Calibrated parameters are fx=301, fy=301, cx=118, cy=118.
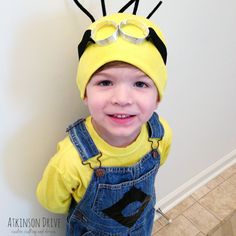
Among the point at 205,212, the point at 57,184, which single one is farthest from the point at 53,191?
the point at 205,212

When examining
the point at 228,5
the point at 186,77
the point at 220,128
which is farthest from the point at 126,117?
the point at 220,128

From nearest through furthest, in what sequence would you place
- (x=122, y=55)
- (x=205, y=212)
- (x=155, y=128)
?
1. (x=122, y=55)
2. (x=155, y=128)
3. (x=205, y=212)

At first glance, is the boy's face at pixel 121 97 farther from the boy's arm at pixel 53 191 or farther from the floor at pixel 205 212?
the floor at pixel 205 212

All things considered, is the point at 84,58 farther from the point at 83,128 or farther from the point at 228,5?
the point at 228,5

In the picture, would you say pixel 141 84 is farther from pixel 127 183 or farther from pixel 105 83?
pixel 127 183

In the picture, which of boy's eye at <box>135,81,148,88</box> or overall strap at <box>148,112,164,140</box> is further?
overall strap at <box>148,112,164,140</box>

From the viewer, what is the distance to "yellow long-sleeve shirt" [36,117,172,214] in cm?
66

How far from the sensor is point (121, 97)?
1.84 feet

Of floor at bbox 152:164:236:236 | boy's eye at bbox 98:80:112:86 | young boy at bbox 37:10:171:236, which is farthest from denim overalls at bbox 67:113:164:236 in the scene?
floor at bbox 152:164:236:236

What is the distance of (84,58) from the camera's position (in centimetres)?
58

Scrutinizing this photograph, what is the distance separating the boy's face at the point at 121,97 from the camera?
56 cm

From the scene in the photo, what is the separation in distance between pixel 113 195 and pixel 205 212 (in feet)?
2.72

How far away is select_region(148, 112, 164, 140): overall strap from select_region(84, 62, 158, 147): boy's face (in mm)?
140

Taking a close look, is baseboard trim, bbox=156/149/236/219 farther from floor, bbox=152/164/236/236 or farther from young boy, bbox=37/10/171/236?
young boy, bbox=37/10/171/236
